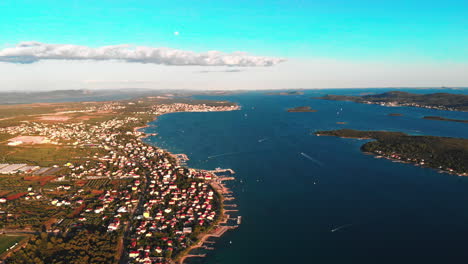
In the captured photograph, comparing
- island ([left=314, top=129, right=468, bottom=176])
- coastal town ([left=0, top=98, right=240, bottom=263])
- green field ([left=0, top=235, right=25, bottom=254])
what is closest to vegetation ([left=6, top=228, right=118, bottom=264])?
coastal town ([left=0, top=98, right=240, bottom=263])

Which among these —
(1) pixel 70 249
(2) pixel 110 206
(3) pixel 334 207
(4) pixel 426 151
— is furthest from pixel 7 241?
(4) pixel 426 151

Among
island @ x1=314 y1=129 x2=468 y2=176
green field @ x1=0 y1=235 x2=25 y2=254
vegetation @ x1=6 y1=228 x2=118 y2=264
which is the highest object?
island @ x1=314 y1=129 x2=468 y2=176

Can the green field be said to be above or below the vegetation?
below

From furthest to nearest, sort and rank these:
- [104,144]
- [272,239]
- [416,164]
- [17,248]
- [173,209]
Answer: [104,144]
[416,164]
[173,209]
[272,239]
[17,248]

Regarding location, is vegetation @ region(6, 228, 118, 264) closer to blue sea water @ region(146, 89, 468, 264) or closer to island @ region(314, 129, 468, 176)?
blue sea water @ region(146, 89, 468, 264)

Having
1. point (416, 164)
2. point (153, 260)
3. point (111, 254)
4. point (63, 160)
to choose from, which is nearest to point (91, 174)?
point (63, 160)

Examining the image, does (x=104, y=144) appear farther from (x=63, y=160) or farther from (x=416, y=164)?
(x=416, y=164)

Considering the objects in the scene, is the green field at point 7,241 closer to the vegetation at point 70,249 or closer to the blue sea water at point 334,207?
the vegetation at point 70,249

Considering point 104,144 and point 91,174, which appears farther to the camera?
point 104,144
